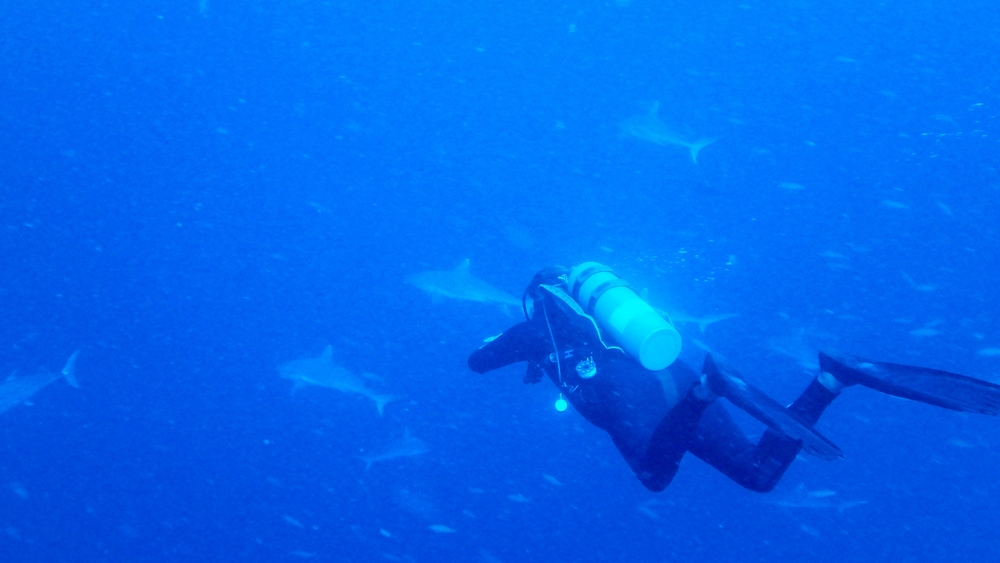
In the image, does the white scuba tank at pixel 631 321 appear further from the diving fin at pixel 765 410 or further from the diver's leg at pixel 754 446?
the diver's leg at pixel 754 446

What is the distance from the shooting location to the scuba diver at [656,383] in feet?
9.08

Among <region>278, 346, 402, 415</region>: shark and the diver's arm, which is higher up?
the diver's arm

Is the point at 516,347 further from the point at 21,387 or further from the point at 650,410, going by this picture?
the point at 21,387

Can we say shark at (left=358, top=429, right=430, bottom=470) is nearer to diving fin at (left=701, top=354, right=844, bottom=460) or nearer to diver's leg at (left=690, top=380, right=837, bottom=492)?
diver's leg at (left=690, top=380, right=837, bottom=492)

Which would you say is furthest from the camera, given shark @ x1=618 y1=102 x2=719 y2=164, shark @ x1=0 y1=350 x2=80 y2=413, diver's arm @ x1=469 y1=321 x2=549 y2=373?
shark @ x1=618 y1=102 x2=719 y2=164

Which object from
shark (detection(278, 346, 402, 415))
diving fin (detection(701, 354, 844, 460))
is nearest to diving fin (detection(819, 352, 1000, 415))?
diving fin (detection(701, 354, 844, 460))

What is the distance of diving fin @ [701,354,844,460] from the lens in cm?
255

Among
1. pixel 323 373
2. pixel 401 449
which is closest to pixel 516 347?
pixel 401 449

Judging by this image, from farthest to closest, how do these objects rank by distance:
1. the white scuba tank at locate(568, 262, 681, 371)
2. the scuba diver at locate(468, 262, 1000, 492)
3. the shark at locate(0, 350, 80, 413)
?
the shark at locate(0, 350, 80, 413) < the white scuba tank at locate(568, 262, 681, 371) < the scuba diver at locate(468, 262, 1000, 492)

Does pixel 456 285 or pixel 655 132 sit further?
pixel 655 132

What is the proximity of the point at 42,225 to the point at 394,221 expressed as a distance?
18.9ft

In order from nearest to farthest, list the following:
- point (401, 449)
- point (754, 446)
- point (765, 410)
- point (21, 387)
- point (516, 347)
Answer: point (765, 410) → point (754, 446) → point (516, 347) → point (401, 449) → point (21, 387)

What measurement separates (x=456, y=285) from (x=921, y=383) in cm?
563

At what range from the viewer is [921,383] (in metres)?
2.77
